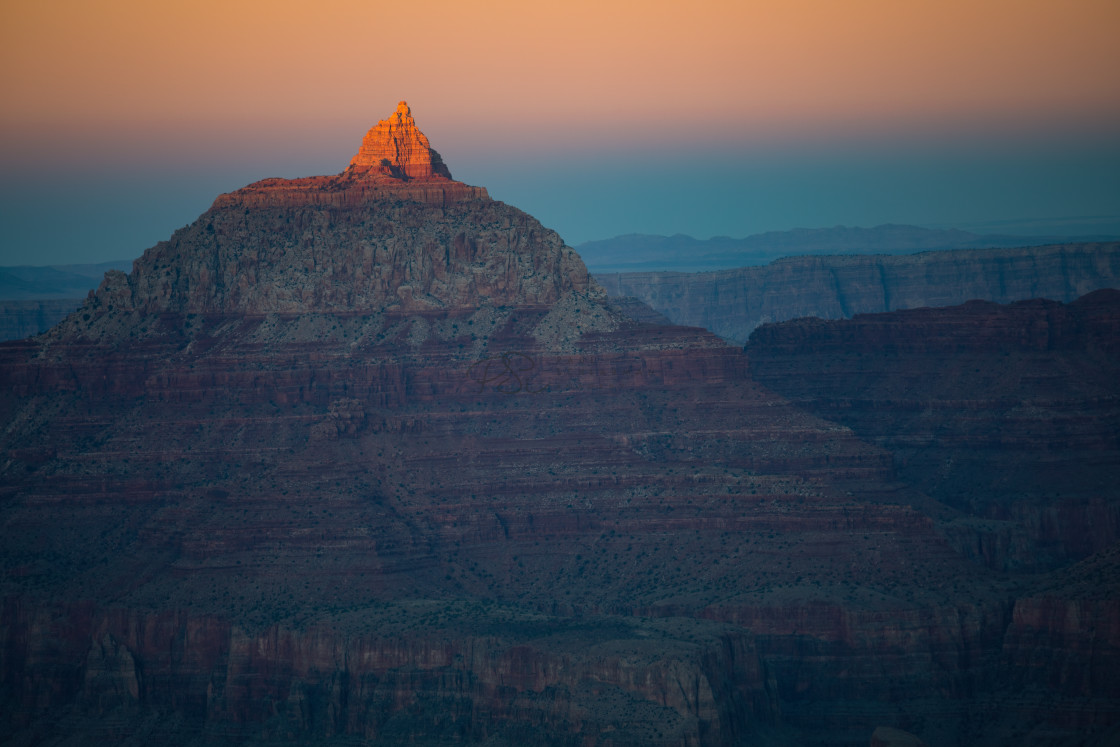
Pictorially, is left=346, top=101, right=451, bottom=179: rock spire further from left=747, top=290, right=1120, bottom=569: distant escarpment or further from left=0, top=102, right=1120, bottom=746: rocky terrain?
left=747, top=290, right=1120, bottom=569: distant escarpment

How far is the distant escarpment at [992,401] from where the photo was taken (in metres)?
153

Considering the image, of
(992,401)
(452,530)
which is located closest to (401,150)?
(452,530)

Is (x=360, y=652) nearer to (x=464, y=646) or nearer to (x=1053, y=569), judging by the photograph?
(x=464, y=646)

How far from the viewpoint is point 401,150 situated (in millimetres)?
166625

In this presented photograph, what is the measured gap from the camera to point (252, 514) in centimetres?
14388

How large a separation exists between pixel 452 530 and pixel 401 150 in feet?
100

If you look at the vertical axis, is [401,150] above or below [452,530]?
above

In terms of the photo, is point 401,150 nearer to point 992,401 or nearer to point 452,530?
point 452,530

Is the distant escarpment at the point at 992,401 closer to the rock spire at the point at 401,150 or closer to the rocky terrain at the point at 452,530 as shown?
the rocky terrain at the point at 452,530

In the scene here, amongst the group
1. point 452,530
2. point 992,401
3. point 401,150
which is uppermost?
point 401,150

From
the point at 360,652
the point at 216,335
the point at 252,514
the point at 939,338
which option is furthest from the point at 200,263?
the point at 939,338

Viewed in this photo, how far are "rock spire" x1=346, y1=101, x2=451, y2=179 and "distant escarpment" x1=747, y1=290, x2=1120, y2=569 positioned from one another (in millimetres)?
25196

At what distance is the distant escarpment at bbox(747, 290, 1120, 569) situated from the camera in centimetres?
15262

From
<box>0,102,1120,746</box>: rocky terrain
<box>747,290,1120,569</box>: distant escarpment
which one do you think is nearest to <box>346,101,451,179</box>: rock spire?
<box>0,102,1120,746</box>: rocky terrain
